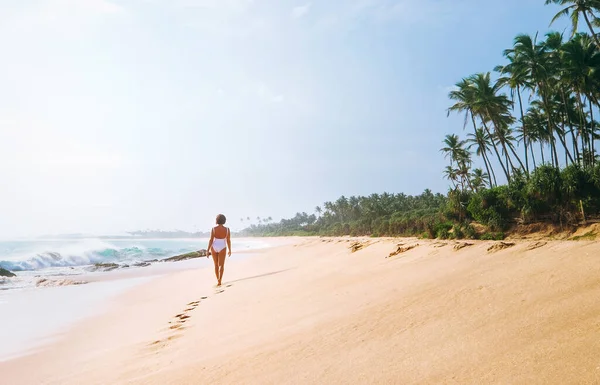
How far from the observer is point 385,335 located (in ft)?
9.71

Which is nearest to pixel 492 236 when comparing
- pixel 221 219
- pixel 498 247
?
pixel 498 247

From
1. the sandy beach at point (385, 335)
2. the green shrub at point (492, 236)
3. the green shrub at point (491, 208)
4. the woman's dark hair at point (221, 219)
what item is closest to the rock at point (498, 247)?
the sandy beach at point (385, 335)

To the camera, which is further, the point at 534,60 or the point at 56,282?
the point at 534,60

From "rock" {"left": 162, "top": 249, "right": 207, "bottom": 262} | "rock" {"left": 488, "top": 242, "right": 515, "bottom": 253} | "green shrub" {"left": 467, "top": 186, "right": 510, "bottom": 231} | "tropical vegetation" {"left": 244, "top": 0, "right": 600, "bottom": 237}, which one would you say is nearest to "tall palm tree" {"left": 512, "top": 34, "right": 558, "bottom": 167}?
"tropical vegetation" {"left": 244, "top": 0, "right": 600, "bottom": 237}

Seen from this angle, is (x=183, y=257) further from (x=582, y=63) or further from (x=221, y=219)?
(x=582, y=63)

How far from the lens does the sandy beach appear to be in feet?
7.07

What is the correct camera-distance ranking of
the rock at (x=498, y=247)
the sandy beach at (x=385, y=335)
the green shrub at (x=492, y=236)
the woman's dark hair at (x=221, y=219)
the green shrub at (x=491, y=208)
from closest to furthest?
→ the sandy beach at (x=385, y=335), the rock at (x=498, y=247), the woman's dark hair at (x=221, y=219), the green shrub at (x=492, y=236), the green shrub at (x=491, y=208)

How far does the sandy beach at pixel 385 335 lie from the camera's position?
84.8 inches

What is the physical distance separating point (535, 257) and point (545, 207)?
977 centimetres

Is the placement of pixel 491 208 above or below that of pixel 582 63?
below

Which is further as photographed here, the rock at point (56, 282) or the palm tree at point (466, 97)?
the palm tree at point (466, 97)

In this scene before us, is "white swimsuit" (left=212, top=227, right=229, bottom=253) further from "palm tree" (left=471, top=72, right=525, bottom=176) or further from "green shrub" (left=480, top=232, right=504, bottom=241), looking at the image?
"palm tree" (left=471, top=72, right=525, bottom=176)

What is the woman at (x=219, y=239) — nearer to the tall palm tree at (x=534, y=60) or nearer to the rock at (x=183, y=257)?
the rock at (x=183, y=257)

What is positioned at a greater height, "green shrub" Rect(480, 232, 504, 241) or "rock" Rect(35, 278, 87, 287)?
"rock" Rect(35, 278, 87, 287)
